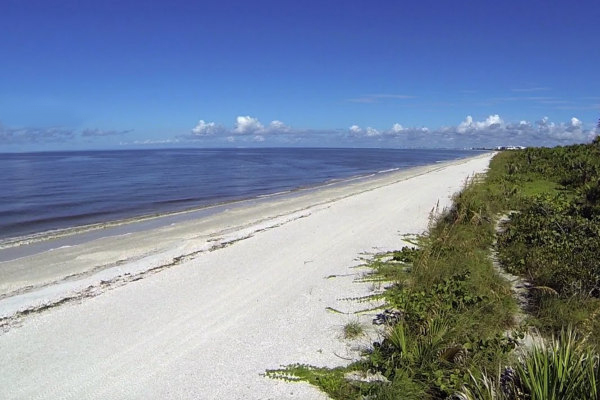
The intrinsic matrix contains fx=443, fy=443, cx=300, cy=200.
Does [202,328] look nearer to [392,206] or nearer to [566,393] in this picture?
[566,393]

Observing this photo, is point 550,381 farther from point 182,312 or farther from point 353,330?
point 182,312

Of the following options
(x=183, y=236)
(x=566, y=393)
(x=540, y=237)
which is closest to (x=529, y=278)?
(x=540, y=237)

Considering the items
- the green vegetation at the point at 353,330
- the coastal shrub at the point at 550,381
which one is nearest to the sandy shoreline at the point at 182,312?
the green vegetation at the point at 353,330

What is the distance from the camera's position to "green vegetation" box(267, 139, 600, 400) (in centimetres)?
394

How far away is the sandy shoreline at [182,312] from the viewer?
5.15 metres

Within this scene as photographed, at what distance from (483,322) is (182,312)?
456 cm

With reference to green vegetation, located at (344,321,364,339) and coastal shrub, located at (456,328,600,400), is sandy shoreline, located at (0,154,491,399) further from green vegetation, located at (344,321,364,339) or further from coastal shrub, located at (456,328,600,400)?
coastal shrub, located at (456,328,600,400)

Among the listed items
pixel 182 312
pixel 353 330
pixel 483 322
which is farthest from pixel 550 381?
pixel 182 312

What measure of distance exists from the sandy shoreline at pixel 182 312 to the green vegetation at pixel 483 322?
0.64 meters

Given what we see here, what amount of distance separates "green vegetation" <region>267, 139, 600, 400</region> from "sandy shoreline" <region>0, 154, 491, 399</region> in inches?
25.2

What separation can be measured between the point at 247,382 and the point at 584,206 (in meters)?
11.3

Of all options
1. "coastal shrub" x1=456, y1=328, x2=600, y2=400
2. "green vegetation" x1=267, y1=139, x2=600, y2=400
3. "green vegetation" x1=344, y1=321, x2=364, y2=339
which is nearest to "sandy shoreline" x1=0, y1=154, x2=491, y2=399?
"green vegetation" x1=344, y1=321, x2=364, y2=339

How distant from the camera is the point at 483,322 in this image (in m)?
5.75

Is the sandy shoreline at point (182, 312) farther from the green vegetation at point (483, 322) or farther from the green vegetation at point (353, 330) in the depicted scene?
the green vegetation at point (483, 322)
